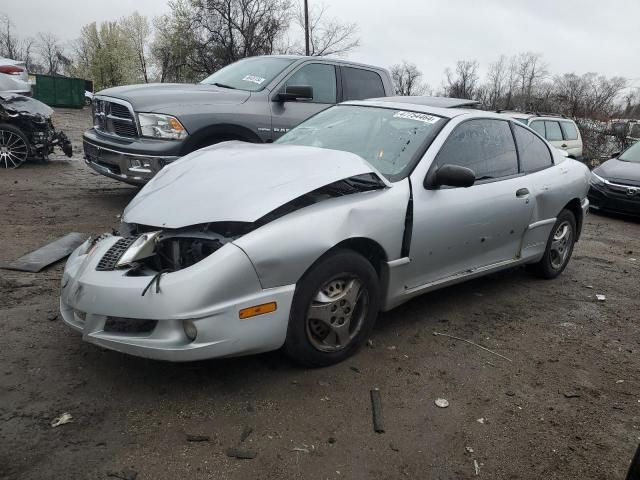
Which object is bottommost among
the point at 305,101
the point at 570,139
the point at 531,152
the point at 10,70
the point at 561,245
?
the point at 561,245

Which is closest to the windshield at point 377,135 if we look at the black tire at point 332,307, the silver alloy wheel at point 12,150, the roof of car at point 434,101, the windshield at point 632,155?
the roof of car at point 434,101

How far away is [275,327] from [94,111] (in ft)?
17.7

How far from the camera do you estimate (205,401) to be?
2.85 m

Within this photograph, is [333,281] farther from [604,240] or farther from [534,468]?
[604,240]

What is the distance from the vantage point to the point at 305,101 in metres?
6.91

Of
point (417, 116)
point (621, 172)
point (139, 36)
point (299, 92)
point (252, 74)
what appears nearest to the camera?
point (417, 116)

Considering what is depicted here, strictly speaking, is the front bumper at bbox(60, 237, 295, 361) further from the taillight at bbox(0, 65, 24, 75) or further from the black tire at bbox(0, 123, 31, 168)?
the taillight at bbox(0, 65, 24, 75)

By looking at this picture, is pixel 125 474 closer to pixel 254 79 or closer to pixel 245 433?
pixel 245 433

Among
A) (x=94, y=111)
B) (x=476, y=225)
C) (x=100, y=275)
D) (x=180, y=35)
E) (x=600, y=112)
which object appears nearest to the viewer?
(x=100, y=275)

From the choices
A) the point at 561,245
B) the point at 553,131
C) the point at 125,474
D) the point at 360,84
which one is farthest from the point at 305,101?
the point at 553,131

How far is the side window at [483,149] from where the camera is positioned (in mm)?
3998

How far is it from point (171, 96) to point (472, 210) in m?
3.86

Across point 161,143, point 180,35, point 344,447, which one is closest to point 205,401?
point 344,447

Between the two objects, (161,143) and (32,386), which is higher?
(161,143)
